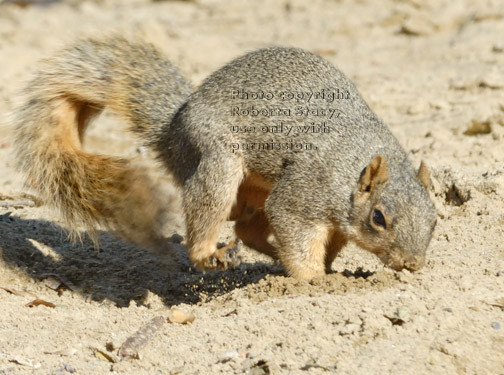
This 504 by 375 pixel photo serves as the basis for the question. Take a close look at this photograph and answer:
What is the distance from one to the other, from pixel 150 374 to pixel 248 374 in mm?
501

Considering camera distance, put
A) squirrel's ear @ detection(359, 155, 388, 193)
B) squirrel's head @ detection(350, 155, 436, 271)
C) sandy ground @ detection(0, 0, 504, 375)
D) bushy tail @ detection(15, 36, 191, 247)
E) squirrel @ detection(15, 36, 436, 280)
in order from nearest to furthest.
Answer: sandy ground @ detection(0, 0, 504, 375) < squirrel's head @ detection(350, 155, 436, 271) < squirrel's ear @ detection(359, 155, 388, 193) < squirrel @ detection(15, 36, 436, 280) < bushy tail @ detection(15, 36, 191, 247)

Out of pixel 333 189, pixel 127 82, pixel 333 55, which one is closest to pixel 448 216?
pixel 333 189

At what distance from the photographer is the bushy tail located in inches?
184

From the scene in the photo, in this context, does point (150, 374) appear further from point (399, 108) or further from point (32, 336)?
point (399, 108)

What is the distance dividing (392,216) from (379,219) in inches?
3.8

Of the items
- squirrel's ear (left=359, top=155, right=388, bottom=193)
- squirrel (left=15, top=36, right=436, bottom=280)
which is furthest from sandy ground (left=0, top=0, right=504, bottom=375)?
squirrel's ear (left=359, top=155, right=388, bottom=193)

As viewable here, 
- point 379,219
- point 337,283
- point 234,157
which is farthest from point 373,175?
point 234,157

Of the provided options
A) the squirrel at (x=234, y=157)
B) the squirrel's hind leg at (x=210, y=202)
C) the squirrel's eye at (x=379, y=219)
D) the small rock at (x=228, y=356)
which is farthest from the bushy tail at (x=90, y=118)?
the squirrel's eye at (x=379, y=219)

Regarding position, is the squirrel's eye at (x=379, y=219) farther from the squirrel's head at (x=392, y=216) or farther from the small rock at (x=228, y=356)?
the small rock at (x=228, y=356)

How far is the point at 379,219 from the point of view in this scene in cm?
445

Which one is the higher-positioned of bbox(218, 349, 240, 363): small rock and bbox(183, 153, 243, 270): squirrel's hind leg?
bbox(183, 153, 243, 270): squirrel's hind leg

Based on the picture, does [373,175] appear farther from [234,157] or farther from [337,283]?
[234,157]

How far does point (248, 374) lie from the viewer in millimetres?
3521

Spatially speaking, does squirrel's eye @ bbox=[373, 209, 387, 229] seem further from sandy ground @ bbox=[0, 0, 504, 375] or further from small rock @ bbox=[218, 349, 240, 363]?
small rock @ bbox=[218, 349, 240, 363]
